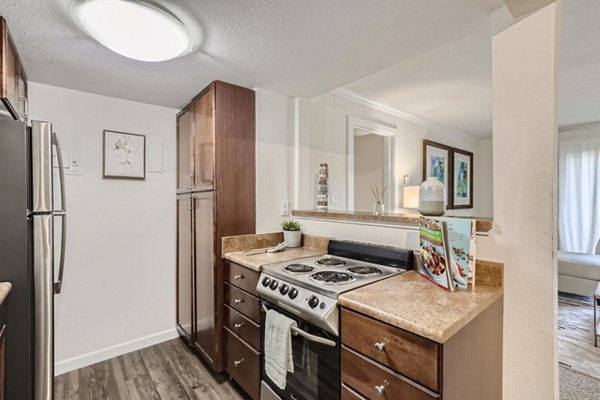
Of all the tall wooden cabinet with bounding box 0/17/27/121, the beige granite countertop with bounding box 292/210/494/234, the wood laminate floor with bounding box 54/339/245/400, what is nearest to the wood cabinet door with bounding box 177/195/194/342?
the wood laminate floor with bounding box 54/339/245/400

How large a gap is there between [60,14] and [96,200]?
55.9 inches

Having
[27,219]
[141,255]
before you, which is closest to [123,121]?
[141,255]

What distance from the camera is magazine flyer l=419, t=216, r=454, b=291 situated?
121cm

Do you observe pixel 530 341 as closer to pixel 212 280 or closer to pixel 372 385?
pixel 372 385

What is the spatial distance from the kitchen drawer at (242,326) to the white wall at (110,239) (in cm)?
97

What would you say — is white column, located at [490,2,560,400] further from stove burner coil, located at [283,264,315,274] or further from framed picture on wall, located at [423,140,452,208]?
framed picture on wall, located at [423,140,452,208]

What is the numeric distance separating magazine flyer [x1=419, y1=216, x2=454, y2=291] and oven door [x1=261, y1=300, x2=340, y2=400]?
0.53 m

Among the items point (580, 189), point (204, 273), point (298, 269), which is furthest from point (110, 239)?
point (580, 189)

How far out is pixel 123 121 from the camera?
2375 millimetres

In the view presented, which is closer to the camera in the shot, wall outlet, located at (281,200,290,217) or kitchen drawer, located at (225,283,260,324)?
kitchen drawer, located at (225,283,260,324)

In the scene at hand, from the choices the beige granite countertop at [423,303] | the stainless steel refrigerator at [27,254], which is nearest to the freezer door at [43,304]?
the stainless steel refrigerator at [27,254]

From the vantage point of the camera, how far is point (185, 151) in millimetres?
2467

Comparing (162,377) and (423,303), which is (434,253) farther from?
(162,377)

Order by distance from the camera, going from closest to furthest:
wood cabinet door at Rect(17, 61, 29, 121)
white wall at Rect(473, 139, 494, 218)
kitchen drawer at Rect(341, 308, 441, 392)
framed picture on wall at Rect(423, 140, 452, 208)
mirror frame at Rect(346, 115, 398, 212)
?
1. kitchen drawer at Rect(341, 308, 441, 392)
2. wood cabinet door at Rect(17, 61, 29, 121)
3. mirror frame at Rect(346, 115, 398, 212)
4. framed picture on wall at Rect(423, 140, 452, 208)
5. white wall at Rect(473, 139, 494, 218)
